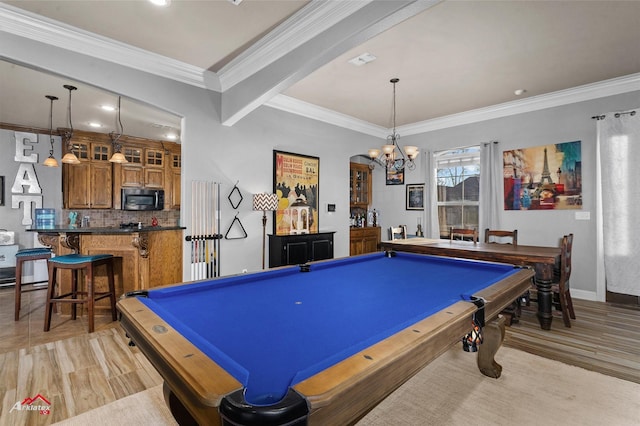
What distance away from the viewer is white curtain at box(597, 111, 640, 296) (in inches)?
149

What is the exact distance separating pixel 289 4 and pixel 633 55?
365 cm

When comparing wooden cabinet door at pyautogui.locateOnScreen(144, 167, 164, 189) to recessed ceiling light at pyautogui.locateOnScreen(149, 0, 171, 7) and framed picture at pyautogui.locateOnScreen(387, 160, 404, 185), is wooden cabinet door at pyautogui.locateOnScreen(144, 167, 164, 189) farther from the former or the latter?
framed picture at pyautogui.locateOnScreen(387, 160, 404, 185)

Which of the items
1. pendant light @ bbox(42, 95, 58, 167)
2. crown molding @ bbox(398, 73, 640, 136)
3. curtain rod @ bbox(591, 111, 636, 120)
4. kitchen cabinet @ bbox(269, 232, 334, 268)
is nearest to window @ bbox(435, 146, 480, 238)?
crown molding @ bbox(398, 73, 640, 136)

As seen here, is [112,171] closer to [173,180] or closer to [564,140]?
[173,180]

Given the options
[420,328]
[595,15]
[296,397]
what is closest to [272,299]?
[420,328]

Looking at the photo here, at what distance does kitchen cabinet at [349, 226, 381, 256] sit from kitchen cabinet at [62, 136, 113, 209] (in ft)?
15.4

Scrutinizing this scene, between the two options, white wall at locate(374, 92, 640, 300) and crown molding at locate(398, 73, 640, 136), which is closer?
crown molding at locate(398, 73, 640, 136)

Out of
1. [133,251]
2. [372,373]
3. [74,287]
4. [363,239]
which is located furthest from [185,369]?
[363,239]

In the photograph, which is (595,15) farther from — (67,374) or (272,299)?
(67,374)

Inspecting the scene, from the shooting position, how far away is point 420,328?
3.68 feet

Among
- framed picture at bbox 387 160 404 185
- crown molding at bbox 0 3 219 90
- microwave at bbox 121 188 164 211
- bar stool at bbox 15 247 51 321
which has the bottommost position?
bar stool at bbox 15 247 51 321

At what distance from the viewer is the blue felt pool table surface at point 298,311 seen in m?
0.90

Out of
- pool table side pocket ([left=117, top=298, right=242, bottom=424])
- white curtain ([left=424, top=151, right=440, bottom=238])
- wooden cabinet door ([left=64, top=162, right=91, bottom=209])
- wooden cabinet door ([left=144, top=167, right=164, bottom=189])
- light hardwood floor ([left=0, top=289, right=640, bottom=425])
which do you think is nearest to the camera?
pool table side pocket ([left=117, top=298, right=242, bottom=424])

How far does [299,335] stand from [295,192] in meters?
3.70
